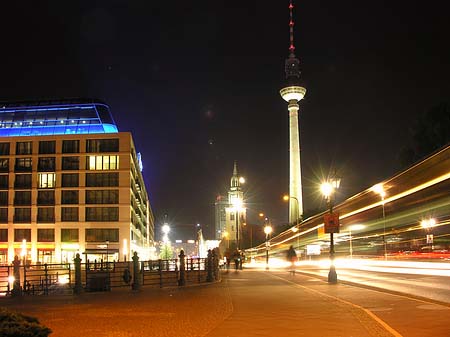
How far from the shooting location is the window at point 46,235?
9138 centimetres

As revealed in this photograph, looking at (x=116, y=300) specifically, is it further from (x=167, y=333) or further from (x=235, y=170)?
(x=235, y=170)

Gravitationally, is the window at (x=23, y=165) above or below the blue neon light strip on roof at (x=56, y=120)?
below

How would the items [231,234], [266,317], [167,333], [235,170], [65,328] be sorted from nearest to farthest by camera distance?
[167,333] < [65,328] < [266,317] < [235,170] < [231,234]

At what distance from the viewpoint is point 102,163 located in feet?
312

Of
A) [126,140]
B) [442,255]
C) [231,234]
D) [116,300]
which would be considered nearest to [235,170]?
[231,234]

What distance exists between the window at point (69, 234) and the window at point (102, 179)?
747 centimetres

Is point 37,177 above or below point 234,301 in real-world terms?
above

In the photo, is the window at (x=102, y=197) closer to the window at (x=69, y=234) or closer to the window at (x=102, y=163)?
the window at (x=102, y=163)

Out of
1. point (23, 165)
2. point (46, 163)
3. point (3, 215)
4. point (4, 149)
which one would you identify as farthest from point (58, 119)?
point (3, 215)

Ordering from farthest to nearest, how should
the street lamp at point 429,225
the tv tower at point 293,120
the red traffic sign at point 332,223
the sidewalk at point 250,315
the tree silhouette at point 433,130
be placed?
the tv tower at point 293,120 → the tree silhouette at point 433,130 → the street lamp at point 429,225 → the red traffic sign at point 332,223 → the sidewalk at point 250,315

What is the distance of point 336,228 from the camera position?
94.5 ft

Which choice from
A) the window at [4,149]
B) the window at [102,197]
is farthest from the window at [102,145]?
the window at [4,149]

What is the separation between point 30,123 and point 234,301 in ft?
284

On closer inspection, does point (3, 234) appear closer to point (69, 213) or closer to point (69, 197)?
point (69, 213)
